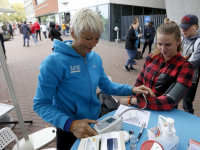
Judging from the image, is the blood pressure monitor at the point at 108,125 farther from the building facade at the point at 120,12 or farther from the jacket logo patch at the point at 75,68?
the building facade at the point at 120,12

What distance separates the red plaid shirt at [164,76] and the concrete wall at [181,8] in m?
5.35

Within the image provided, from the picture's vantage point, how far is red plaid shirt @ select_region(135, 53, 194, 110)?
1.50m

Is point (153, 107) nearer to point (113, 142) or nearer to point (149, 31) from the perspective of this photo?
point (113, 142)

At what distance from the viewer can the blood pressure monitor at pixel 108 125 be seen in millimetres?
1107

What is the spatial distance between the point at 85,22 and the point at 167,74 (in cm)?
105

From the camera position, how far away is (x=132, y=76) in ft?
16.8

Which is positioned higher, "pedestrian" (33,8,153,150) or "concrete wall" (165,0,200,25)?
"concrete wall" (165,0,200,25)

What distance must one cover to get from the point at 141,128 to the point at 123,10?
492 inches

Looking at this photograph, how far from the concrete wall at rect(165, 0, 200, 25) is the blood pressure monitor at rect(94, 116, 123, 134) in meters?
6.24

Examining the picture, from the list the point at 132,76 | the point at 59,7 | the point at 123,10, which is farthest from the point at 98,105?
the point at 59,7

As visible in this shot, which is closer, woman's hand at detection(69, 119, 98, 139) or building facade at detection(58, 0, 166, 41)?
woman's hand at detection(69, 119, 98, 139)

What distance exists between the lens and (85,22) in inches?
42.2

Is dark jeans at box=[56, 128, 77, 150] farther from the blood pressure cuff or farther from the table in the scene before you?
the blood pressure cuff

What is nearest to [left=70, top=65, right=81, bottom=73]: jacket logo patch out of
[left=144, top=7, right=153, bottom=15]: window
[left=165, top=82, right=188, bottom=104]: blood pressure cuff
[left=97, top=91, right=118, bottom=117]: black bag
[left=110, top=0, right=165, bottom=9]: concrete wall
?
[left=165, top=82, right=188, bottom=104]: blood pressure cuff
